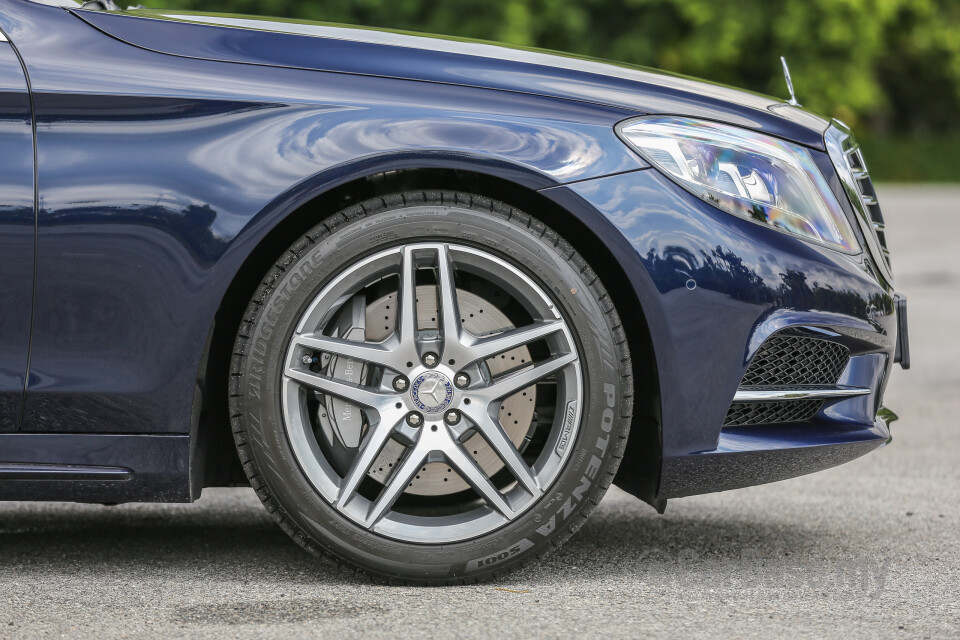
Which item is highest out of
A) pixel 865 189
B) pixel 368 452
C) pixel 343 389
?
pixel 865 189

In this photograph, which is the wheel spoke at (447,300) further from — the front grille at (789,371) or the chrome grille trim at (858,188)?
the chrome grille trim at (858,188)

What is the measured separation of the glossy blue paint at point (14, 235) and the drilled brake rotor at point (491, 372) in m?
0.81

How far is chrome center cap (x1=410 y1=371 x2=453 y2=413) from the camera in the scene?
9.29 ft

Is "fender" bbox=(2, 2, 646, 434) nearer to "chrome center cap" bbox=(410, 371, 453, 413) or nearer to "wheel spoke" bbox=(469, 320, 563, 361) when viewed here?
"wheel spoke" bbox=(469, 320, 563, 361)

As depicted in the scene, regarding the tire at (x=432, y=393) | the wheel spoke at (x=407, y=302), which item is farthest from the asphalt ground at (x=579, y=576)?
the wheel spoke at (x=407, y=302)

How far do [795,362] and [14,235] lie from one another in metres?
1.90

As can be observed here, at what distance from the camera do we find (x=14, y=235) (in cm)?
273

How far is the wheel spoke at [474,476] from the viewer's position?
9.34 ft

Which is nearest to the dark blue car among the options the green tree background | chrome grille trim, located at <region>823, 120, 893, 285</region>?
chrome grille trim, located at <region>823, 120, 893, 285</region>

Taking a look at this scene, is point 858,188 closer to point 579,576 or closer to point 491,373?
point 491,373

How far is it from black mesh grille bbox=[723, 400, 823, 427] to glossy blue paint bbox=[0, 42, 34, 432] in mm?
1704

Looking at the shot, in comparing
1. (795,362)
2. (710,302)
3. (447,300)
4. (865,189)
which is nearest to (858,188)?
(865,189)

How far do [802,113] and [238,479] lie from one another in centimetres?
181

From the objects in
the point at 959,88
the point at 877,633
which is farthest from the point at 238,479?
the point at 959,88
